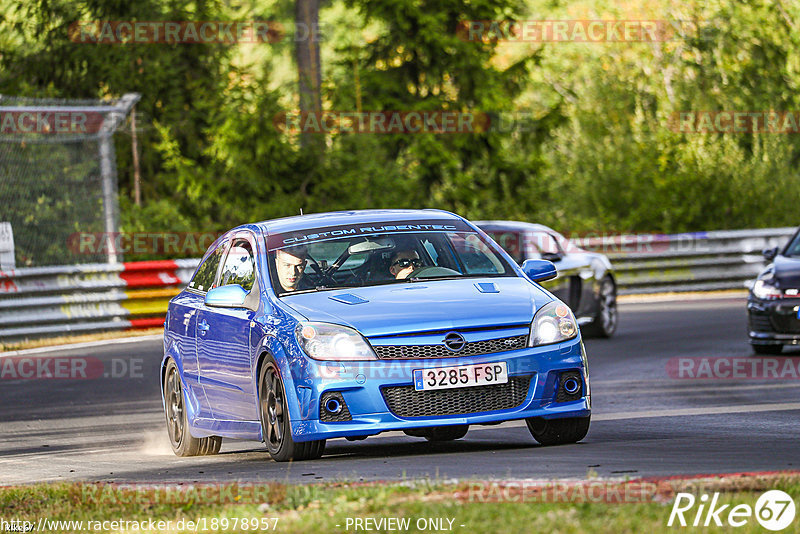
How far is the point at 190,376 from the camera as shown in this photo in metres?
10.8

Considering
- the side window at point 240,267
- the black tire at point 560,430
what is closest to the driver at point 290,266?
the side window at point 240,267

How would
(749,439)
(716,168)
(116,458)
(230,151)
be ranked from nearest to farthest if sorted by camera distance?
(749,439)
(116,458)
(230,151)
(716,168)

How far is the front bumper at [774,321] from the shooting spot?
16141 mm

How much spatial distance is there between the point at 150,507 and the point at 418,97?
28.4m

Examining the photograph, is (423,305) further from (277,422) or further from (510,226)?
(510,226)

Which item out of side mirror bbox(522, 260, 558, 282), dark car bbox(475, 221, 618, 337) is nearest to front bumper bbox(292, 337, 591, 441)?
side mirror bbox(522, 260, 558, 282)

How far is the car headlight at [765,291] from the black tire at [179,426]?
7.30 meters

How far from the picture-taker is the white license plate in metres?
8.88

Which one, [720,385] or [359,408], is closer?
[359,408]

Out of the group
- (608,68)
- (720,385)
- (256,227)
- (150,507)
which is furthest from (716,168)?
(150,507)

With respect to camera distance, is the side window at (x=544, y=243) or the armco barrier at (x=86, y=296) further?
the armco barrier at (x=86, y=296)

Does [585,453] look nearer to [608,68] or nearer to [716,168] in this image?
[716,168]

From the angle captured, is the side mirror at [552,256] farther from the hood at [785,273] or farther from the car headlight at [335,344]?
the car headlight at [335,344]

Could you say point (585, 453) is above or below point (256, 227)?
below
